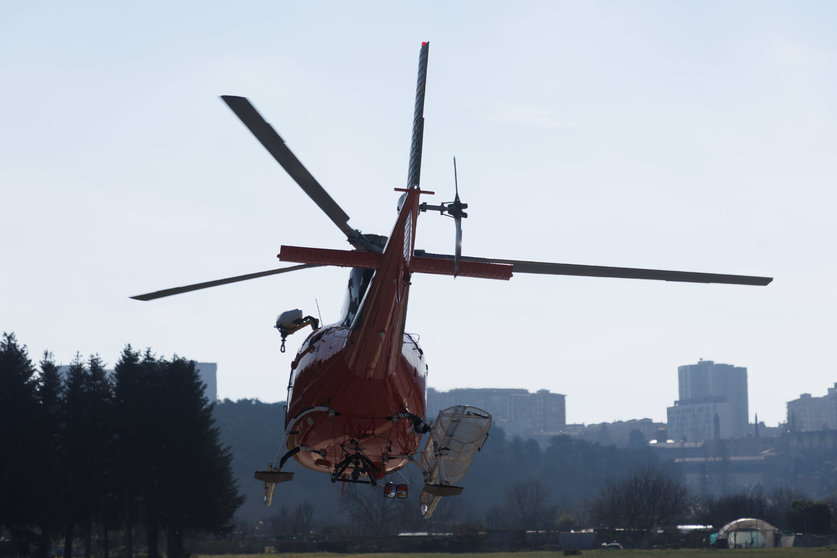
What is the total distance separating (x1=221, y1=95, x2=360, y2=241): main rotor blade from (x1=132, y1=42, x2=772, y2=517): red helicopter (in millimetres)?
35

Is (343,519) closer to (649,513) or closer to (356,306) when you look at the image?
(649,513)

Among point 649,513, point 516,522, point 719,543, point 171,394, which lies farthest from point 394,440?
point 516,522

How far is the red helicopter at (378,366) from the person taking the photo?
18234 mm

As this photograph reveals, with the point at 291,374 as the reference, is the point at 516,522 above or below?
below

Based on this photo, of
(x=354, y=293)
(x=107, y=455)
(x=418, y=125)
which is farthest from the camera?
(x=107, y=455)

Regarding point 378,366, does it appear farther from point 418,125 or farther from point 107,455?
point 107,455

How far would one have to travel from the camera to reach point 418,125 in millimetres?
16938

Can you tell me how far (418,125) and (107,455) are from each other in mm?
48074

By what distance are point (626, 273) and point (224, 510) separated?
45713 millimetres

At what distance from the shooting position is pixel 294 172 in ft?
59.0

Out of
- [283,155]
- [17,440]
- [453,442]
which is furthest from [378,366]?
[17,440]

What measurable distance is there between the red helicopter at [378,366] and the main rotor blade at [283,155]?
0.12 feet

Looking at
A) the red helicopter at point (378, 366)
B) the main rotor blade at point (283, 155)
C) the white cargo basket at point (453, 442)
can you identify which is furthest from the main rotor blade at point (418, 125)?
the white cargo basket at point (453, 442)

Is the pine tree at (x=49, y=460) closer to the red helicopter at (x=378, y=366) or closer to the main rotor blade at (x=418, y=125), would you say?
the red helicopter at (x=378, y=366)
